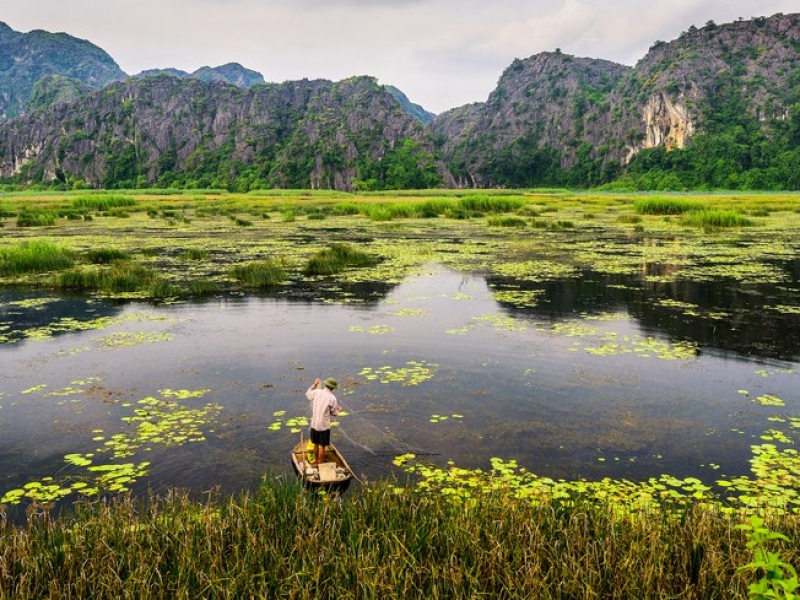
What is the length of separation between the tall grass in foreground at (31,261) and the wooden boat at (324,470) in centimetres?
2231

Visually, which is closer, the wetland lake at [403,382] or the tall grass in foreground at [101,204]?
the wetland lake at [403,382]

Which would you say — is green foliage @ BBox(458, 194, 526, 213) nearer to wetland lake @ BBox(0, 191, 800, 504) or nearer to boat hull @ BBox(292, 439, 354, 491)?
wetland lake @ BBox(0, 191, 800, 504)

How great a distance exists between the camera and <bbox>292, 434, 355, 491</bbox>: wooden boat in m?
7.64

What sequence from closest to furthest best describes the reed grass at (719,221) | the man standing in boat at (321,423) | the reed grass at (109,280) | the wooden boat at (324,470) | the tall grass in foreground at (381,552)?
the tall grass in foreground at (381,552) → the wooden boat at (324,470) → the man standing in boat at (321,423) → the reed grass at (109,280) → the reed grass at (719,221)

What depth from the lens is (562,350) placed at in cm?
1476

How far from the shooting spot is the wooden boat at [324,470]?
25.1ft

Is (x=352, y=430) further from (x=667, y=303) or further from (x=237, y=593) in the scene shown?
(x=667, y=303)

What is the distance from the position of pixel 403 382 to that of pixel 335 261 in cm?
1585

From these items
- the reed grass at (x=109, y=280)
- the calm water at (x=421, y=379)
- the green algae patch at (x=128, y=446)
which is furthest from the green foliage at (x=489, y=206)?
the green algae patch at (x=128, y=446)


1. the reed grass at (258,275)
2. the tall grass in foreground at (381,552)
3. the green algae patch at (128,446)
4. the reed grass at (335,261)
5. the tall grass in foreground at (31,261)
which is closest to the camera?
the tall grass in foreground at (381,552)

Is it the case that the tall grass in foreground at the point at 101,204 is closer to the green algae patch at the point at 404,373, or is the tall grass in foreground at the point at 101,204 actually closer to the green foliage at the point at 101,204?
the green foliage at the point at 101,204

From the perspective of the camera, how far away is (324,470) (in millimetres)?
7848

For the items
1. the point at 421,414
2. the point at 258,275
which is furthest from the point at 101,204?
the point at 421,414

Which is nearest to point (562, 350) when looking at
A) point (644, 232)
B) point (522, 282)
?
point (522, 282)
